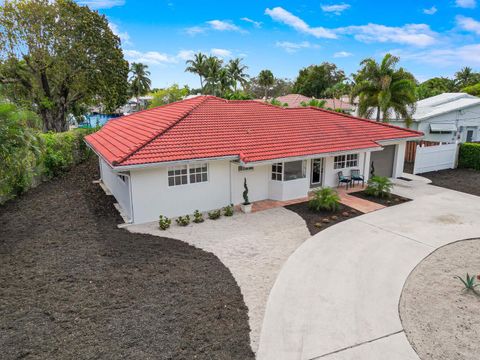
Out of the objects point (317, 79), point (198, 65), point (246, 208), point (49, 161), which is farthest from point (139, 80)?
point (246, 208)

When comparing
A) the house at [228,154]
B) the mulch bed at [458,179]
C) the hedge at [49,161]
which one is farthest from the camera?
the mulch bed at [458,179]

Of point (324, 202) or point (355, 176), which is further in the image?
point (355, 176)

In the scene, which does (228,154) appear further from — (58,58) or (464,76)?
(464,76)

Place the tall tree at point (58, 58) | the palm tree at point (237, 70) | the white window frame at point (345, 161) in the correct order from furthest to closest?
the palm tree at point (237, 70), the tall tree at point (58, 58), the white window frame at point (345, 161)

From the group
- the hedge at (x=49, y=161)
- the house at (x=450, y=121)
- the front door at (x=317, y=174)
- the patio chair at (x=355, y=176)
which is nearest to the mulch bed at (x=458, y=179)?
the patio chair at (x=355, y=176)

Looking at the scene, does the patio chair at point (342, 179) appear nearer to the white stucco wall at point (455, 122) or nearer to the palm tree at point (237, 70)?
the white stucco wall at point (455, 122)

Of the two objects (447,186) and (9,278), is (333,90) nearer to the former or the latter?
(447,186)
